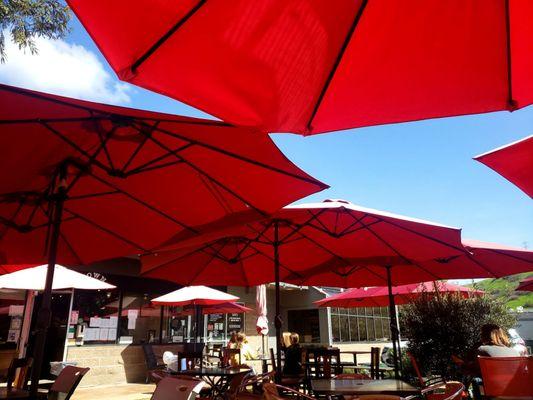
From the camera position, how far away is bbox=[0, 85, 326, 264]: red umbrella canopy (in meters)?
2.77

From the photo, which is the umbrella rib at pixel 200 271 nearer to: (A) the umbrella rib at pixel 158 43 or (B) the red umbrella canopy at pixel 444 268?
(B) the red umbrella canopy at pixel 444 268

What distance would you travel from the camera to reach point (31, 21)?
9.95 metres

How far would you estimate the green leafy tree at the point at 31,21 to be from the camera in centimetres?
969

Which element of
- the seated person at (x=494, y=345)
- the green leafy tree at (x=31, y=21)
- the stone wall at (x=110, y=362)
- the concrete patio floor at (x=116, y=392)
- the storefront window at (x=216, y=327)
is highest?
the green leafy tree at (x=31, y=21)

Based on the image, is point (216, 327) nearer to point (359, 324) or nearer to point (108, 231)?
point (359, 324)

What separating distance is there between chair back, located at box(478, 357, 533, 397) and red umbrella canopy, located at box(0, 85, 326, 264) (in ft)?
9.16

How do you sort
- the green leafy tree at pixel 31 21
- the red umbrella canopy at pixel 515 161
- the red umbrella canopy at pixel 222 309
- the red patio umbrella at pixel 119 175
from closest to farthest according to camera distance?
the red patio umbrella at pixel 119 175
the red umbrella canopy at pixel 515 161
the green leafy tree at pixel 31 21
the red umbrella canopy at pixel 222 309

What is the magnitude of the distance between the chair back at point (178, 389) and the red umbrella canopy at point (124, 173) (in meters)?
1.49

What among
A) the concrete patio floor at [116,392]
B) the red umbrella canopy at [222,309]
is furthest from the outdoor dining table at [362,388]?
the red umbrella canopy at [222,309]

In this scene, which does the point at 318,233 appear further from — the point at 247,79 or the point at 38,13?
the point at 38,13

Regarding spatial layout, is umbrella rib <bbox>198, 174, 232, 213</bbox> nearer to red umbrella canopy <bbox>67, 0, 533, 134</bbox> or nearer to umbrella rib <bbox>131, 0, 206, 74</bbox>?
red umbrella canopy <bbox>67, 0, 533, 134</bbox>

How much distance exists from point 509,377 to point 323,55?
4080 mm

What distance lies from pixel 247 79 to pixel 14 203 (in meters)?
3.28

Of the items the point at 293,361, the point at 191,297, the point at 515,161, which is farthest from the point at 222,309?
the point at 515,161
